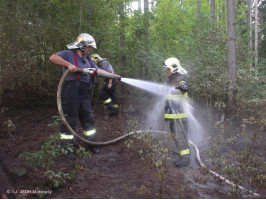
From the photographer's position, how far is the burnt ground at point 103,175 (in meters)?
2.85

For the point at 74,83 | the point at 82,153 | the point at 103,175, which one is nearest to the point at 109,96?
the point at 74,83

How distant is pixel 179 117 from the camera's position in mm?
4387

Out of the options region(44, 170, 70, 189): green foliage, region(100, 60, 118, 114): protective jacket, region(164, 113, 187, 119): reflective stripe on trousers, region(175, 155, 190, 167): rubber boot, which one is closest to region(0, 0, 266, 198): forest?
region(44, 170, 70, 189): green foliage

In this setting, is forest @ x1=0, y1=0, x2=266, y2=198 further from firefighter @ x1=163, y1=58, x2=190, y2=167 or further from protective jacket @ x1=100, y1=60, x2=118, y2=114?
protective jacket @ x1=100, y1=60, x2=118, y2=114

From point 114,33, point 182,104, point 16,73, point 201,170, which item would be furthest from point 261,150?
point 16,73

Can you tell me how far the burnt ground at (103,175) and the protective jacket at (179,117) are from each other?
0.28 m

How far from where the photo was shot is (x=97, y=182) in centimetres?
324

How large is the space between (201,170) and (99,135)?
2.53 m

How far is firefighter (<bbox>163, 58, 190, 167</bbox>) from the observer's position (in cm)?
430

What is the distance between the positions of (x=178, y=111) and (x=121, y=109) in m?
3.83

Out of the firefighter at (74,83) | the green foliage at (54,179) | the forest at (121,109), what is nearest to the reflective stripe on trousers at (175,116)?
the forest at (121,109)

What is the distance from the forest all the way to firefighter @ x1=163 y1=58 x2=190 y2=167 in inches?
13.0

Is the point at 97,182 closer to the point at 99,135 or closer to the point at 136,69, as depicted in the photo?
the point at 99,135

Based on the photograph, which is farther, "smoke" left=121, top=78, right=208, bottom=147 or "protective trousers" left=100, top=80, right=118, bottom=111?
"protective trousers" left=100, top=80, right=118, bottom=111
